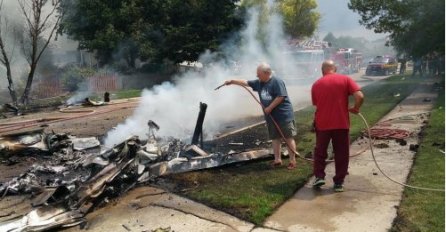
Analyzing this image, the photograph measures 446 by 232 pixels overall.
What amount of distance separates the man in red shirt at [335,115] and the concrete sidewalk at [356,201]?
0.97 ft

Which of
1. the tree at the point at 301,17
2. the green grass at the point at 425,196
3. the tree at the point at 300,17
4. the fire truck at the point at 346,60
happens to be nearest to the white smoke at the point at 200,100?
the green grass at the point at 425,196

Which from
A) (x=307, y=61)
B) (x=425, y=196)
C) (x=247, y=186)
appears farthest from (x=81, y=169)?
(x=307, y=61)

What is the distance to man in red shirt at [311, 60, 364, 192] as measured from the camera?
517cm

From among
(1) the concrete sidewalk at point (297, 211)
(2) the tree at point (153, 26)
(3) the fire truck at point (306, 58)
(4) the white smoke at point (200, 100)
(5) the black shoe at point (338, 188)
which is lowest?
(1) the concrete sidewalk at point (297, 211)

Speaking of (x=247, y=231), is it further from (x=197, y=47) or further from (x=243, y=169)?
(x=197, y=47)

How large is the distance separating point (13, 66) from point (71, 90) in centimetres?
477

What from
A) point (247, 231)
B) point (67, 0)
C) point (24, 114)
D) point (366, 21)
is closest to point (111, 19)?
point (67, 0)

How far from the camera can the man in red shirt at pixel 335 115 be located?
517 cm

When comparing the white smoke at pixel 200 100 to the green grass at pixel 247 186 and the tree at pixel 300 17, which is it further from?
the tree at pixel 300 17

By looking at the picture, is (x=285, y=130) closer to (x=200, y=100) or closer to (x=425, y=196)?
(x=425, y=196)

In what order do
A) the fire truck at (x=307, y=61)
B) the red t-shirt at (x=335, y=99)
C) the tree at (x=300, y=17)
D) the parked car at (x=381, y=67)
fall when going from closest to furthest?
the red t-shirt at (x=335, y=99), the fire truck at (x=307, y=61), the parked car at (x=381, y=67), the tree at (x=300, y=17)

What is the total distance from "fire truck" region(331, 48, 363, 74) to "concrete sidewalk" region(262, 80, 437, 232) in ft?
86.1

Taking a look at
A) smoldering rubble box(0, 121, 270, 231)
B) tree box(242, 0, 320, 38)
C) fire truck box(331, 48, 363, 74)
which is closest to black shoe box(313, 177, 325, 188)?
smoldering rubble box(0, 121, 270, 231)

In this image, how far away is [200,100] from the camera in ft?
39.1
